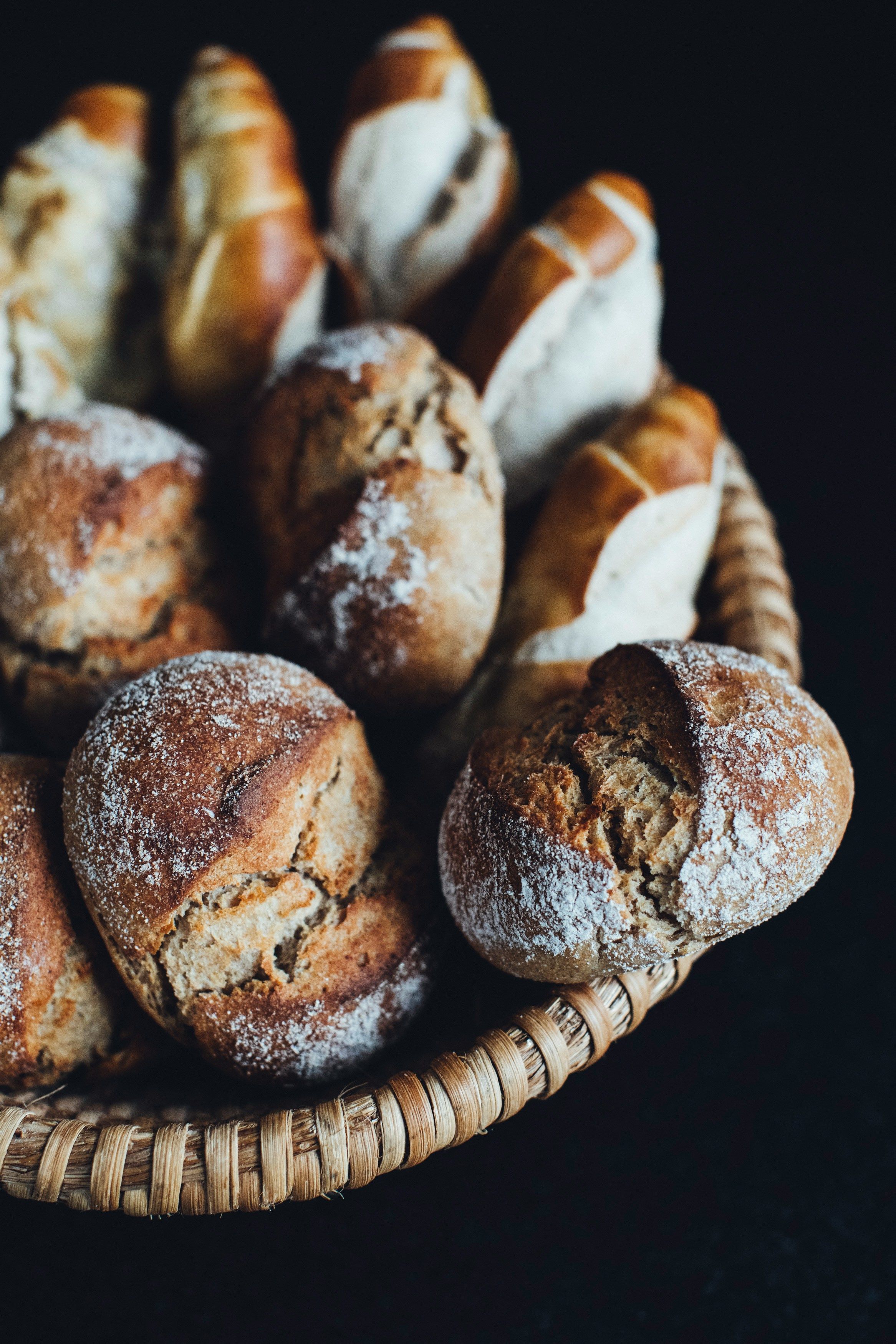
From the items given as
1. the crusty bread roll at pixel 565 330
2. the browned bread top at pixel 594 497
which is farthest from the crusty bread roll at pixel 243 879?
the crusty bread roll at pixel 565 330

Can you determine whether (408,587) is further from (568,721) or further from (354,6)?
(354,6)

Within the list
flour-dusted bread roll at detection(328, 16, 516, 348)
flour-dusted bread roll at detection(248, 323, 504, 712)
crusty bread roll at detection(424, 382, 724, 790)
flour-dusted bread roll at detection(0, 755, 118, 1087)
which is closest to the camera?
flour-dusted bread roll at detection(0, 755, 118, 1087)

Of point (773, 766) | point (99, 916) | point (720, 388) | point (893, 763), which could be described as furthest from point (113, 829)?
point (720, 388)

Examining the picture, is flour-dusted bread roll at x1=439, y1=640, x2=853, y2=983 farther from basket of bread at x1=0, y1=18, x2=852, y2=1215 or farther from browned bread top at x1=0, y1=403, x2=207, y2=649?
browned bread top at x1=0, y1=403, x2=207, y2=649

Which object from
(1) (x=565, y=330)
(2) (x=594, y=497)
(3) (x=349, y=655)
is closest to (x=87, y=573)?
(3) (x=349, y=655)

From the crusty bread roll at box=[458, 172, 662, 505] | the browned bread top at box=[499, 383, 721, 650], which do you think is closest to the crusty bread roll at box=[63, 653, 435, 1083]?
the browned bread top at box=[499, 383, 721, 650]
